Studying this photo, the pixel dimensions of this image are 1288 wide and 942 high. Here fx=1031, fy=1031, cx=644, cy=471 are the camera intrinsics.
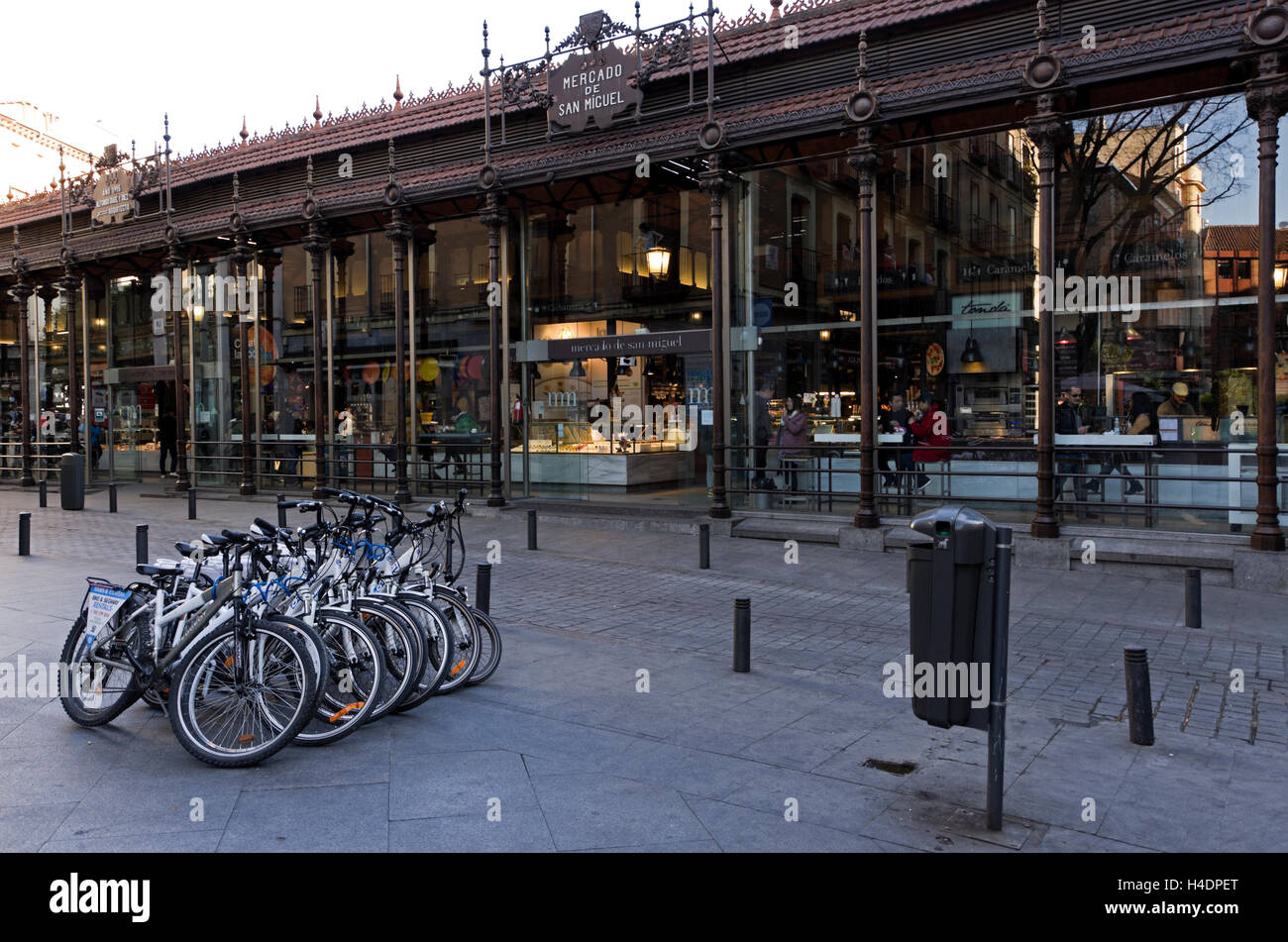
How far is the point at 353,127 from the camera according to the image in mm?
20984

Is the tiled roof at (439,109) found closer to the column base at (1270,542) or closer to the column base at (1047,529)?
the column base at (1047,529)

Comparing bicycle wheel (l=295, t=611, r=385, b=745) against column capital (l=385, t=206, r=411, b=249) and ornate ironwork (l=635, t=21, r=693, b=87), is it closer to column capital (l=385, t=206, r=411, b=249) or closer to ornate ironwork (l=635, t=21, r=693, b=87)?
ornate ironwork (l=635, t=21, r=693, b=87)

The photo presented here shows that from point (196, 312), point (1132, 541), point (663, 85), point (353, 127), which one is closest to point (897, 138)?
point (663, 85)

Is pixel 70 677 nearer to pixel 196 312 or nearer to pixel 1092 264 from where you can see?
pixel 1092 264

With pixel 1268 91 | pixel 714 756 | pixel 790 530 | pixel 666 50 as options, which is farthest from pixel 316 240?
pixel 714 756

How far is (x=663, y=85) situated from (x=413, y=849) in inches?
578

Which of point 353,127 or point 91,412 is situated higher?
point 353,127

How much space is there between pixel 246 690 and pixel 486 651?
208cm

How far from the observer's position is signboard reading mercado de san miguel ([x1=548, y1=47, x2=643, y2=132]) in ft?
54.9

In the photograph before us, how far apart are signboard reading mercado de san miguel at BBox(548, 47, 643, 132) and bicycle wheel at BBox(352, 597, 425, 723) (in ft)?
40.1

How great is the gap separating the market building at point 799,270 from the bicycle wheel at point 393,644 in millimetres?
8751

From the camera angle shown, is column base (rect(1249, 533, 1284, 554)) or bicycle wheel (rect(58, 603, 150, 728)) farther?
column base (rect(1249, 533, 1284, 554))

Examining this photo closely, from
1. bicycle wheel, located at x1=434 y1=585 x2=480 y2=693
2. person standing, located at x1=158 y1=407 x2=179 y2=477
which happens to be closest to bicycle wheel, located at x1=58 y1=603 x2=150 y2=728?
bicycle wheel, located at x1=434 y1=585 x2=480 y2=693

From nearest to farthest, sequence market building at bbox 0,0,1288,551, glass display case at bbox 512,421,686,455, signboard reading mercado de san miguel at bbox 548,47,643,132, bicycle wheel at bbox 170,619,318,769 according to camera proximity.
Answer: bicycle wheel at bbox 170,619,318,769
market building at bbox 0,0,1288,551
signboard reading mercado de san miguel at bbox 548,47,643,132
glass display case at bbox 512,421,686,455
